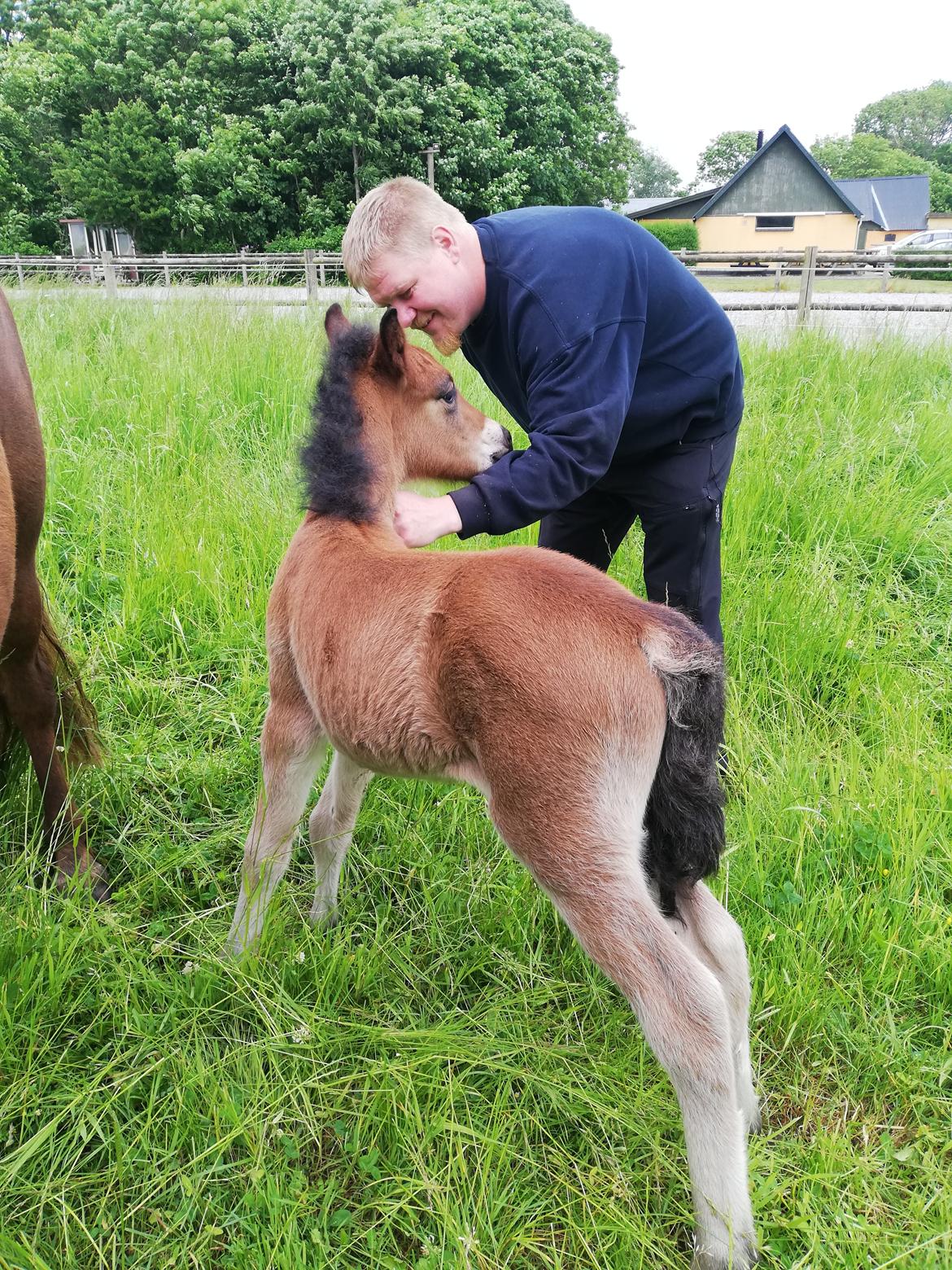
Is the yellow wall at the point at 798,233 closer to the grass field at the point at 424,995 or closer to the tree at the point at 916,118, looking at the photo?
the grass field at the point at 424,995

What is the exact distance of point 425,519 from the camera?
7.33 feet

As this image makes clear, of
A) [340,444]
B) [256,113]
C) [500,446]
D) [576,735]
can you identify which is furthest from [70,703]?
[256,113]

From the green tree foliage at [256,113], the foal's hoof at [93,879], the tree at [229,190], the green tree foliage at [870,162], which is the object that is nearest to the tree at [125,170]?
the green tree foliage at [256,113]

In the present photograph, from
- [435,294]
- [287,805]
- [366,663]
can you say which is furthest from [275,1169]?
[435,294]

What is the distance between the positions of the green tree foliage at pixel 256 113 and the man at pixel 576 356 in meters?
30.5

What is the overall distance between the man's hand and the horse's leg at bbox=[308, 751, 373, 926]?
26.8 inches

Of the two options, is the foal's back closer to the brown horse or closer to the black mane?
the black mane

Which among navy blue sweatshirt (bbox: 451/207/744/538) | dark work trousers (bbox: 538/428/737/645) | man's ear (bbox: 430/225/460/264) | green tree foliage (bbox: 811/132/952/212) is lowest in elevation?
dark work trousers (bbox: 538/428/737/645)

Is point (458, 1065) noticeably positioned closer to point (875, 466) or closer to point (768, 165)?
point (875, 466)

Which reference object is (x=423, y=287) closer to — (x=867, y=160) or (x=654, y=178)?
(x=867, y=160)

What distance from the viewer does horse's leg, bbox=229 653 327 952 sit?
2.20 m

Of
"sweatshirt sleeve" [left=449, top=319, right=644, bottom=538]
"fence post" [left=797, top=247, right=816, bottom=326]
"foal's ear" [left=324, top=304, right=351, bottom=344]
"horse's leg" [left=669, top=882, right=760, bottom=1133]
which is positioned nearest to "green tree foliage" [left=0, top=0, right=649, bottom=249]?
"fence post" [left=797, top=247, right=816, bottom=326]

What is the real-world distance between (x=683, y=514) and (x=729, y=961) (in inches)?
56.0

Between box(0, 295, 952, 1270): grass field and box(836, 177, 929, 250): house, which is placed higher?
box(836, 177, 929, 250): house
